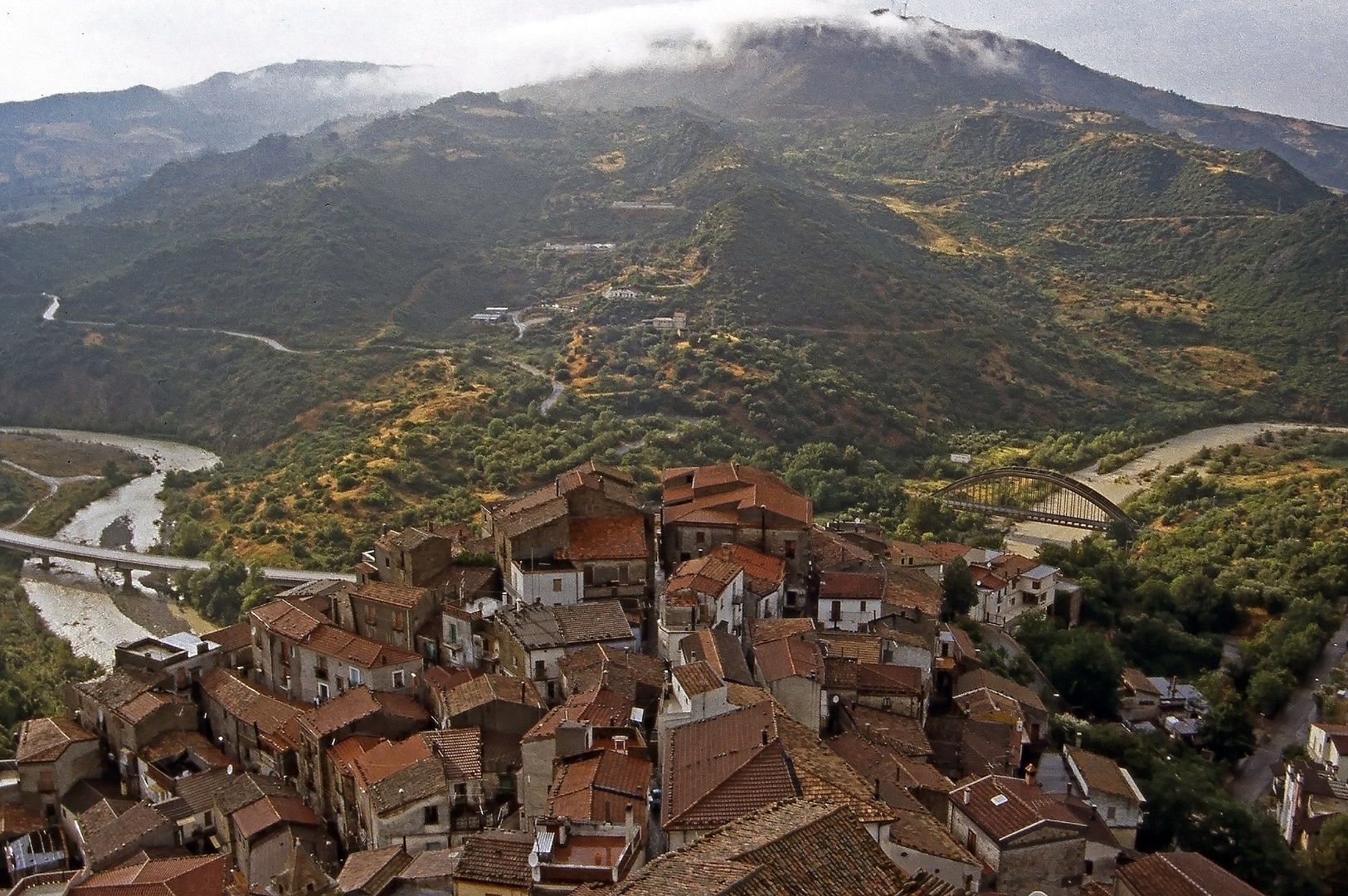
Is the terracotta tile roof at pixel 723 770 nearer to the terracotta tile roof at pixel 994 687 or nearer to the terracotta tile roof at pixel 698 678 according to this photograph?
the terracotta tile roof at pixel 698 678

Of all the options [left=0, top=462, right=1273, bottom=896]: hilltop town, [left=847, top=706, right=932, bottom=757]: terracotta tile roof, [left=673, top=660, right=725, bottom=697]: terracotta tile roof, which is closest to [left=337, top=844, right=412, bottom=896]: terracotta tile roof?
[left=0, top=462, right=1273, bottom=896]: hilltop town

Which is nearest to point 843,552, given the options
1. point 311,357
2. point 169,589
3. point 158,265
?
point 169,589

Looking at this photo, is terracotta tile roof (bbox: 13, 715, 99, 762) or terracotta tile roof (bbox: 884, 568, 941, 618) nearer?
terracotta tile roof (bbox: 13, 715, 99, 762)

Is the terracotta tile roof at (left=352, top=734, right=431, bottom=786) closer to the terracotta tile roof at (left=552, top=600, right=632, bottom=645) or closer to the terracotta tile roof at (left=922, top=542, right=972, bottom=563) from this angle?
the terracotta tile roof at (left=552, top=600, right=632, bottom=645)

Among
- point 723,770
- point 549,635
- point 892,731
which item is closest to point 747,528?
point 549,635

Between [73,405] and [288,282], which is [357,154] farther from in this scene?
[73,405]

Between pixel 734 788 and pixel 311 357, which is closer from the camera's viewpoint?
pixel 734 788

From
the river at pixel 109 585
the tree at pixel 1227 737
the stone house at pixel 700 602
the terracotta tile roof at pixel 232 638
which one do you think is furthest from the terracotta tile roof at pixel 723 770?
the river at pixel 109 585
